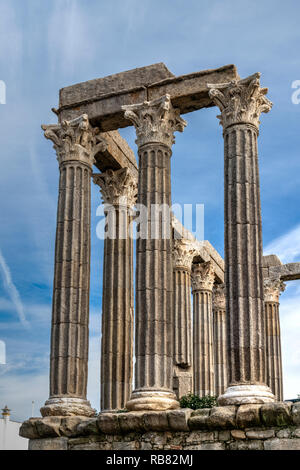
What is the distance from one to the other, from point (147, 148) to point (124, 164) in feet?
17.0

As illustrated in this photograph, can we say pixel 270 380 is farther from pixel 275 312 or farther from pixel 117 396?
pixel 117 396

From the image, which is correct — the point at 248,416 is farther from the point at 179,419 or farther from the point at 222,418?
the point at 179,419

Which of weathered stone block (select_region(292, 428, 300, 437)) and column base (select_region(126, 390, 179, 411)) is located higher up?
column base (select_region(126, 390, 179, 411))

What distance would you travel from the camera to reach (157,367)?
2575cm

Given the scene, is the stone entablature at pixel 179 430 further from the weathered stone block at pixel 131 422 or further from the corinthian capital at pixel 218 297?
the corinthian capital at pixel 218 297

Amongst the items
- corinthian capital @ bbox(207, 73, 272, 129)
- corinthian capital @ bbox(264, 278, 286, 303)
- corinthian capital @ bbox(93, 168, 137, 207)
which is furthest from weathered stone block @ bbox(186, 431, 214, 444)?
corinthian capital @ bbox(264, 278, 286, 303)

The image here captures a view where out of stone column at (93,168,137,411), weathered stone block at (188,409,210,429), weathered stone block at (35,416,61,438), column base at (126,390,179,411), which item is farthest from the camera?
stone column at (93,168,137,411)

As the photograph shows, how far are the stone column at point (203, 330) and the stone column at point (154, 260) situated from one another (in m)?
15.9

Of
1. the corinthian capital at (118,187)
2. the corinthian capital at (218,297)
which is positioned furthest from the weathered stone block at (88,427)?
the corinthian capital at (218,297)

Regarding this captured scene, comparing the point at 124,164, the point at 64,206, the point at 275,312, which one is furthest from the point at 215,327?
the point at 64,206

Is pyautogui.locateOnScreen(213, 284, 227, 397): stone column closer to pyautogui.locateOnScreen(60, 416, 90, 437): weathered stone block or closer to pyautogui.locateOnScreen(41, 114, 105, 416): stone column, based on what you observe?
pyautogui.locateOnScreen(41, 114, 105, 416): stone column

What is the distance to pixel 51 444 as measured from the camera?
84.8ft

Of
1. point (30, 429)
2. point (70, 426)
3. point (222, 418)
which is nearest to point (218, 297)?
point (30, 429)

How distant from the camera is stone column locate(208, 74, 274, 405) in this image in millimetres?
24141
